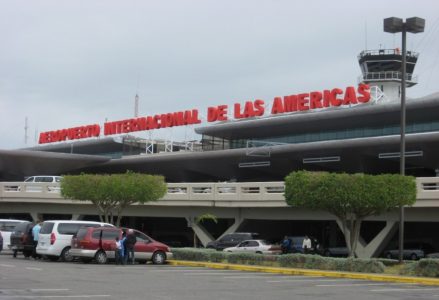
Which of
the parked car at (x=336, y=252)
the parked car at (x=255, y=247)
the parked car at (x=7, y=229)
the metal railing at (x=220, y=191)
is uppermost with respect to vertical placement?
the metal railing at (x=220, y=191)

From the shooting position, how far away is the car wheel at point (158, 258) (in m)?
31.2

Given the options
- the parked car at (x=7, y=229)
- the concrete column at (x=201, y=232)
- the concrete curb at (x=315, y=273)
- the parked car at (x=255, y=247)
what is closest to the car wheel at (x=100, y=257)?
the concrete curb at (x=315, y=273)

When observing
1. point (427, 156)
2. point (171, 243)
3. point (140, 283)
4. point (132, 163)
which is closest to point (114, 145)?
point (132, 163)

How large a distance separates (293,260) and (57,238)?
10023mm

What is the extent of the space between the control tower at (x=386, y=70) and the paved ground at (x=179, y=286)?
5822 cm

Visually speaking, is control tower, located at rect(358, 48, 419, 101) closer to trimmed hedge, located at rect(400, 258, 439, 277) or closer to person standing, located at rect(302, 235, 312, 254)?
person standing, located at rect(302, 235, 312, 254)

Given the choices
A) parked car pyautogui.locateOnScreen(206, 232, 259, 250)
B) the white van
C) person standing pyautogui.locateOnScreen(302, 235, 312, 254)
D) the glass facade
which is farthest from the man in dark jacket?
the glass facade

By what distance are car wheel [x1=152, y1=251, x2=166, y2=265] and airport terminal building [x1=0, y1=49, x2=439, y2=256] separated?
576 inches

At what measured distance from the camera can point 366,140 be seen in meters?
57.0

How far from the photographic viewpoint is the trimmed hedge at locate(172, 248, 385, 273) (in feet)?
90.2

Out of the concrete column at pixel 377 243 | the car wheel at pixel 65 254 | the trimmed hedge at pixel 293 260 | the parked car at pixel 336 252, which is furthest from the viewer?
the parked car at pixel 336 252

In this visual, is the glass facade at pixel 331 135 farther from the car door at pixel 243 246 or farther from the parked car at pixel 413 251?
the car door at pixel 243 246

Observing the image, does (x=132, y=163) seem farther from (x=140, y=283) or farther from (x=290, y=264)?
(x=140, y=283)

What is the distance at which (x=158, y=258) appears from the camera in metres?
31.3
